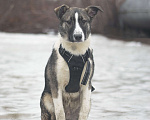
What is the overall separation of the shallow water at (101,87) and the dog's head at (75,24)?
147 centimetres

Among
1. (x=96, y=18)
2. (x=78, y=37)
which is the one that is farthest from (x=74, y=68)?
(x=96, y=18)

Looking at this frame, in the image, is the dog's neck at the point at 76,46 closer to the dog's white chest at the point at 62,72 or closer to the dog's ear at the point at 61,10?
the dog's white chest at the point at 62,72

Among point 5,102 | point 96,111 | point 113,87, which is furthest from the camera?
point 113,87

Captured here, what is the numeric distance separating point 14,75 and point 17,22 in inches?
661

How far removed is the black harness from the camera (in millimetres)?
3920

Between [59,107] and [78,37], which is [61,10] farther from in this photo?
[59,107]

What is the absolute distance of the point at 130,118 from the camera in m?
4.94

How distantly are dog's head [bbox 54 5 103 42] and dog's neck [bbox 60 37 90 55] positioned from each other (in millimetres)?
88

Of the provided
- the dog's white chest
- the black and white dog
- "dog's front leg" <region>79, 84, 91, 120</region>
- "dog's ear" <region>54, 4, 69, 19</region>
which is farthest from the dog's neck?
"dog's front leg" <region>79, 84, 91, 120</region>

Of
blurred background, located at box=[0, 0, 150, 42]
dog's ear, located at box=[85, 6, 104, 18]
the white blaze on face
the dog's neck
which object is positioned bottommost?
blurred background, located at box=[0, 0, 150, 42]

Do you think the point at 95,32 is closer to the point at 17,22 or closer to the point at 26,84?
the point at 17,22

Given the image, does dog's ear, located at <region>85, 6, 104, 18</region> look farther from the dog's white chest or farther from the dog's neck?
the dog's white chest

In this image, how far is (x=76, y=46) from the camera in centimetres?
Answer: 395

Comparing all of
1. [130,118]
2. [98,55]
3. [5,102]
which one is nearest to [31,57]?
[98,55]
